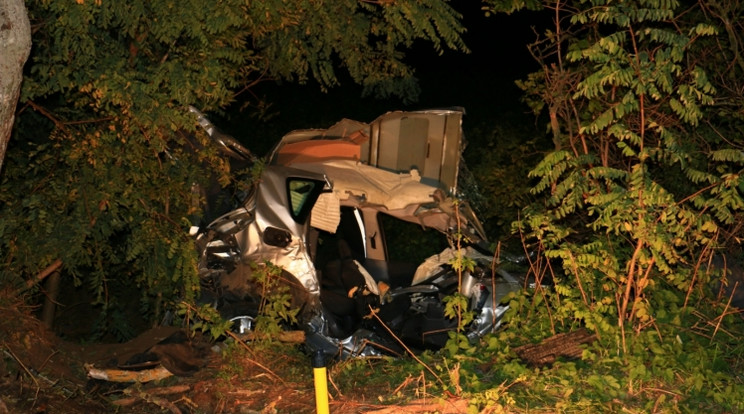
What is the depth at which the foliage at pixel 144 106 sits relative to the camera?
7855 mm

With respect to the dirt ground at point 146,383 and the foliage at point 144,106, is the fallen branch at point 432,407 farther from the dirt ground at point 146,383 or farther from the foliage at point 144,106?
the foliage at point 144,106

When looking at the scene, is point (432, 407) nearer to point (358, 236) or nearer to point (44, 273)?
point (358, 236)

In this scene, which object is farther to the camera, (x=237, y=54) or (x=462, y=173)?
(x=462, y=173)

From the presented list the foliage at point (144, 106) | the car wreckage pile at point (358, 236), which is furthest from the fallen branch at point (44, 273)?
the car wreckage pile at point (358, 236)

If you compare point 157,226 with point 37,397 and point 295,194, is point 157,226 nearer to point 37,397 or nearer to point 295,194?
point 295,194

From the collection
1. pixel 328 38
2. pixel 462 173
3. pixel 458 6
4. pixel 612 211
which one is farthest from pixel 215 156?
pixel 458 6

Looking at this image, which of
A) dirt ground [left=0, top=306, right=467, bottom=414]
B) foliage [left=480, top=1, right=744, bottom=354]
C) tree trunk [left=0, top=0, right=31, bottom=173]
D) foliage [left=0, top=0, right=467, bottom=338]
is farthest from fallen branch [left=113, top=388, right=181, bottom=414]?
foliage [left=480, top=1, right=744, bottom=354]

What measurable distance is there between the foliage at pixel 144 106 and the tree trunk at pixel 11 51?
162 centimetres

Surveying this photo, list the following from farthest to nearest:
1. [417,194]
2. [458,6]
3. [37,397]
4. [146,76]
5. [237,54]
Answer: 1. [458,6]
2. [417,194]
3. [237,54]
4. [146,76]
5. [37,397]

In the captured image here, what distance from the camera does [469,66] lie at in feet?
72.1

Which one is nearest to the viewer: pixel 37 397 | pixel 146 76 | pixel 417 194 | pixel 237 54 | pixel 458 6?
pixel 37 397

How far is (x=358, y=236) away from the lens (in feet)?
33.0

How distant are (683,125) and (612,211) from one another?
2.98 m

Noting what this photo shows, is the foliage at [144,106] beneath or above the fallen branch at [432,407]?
above
